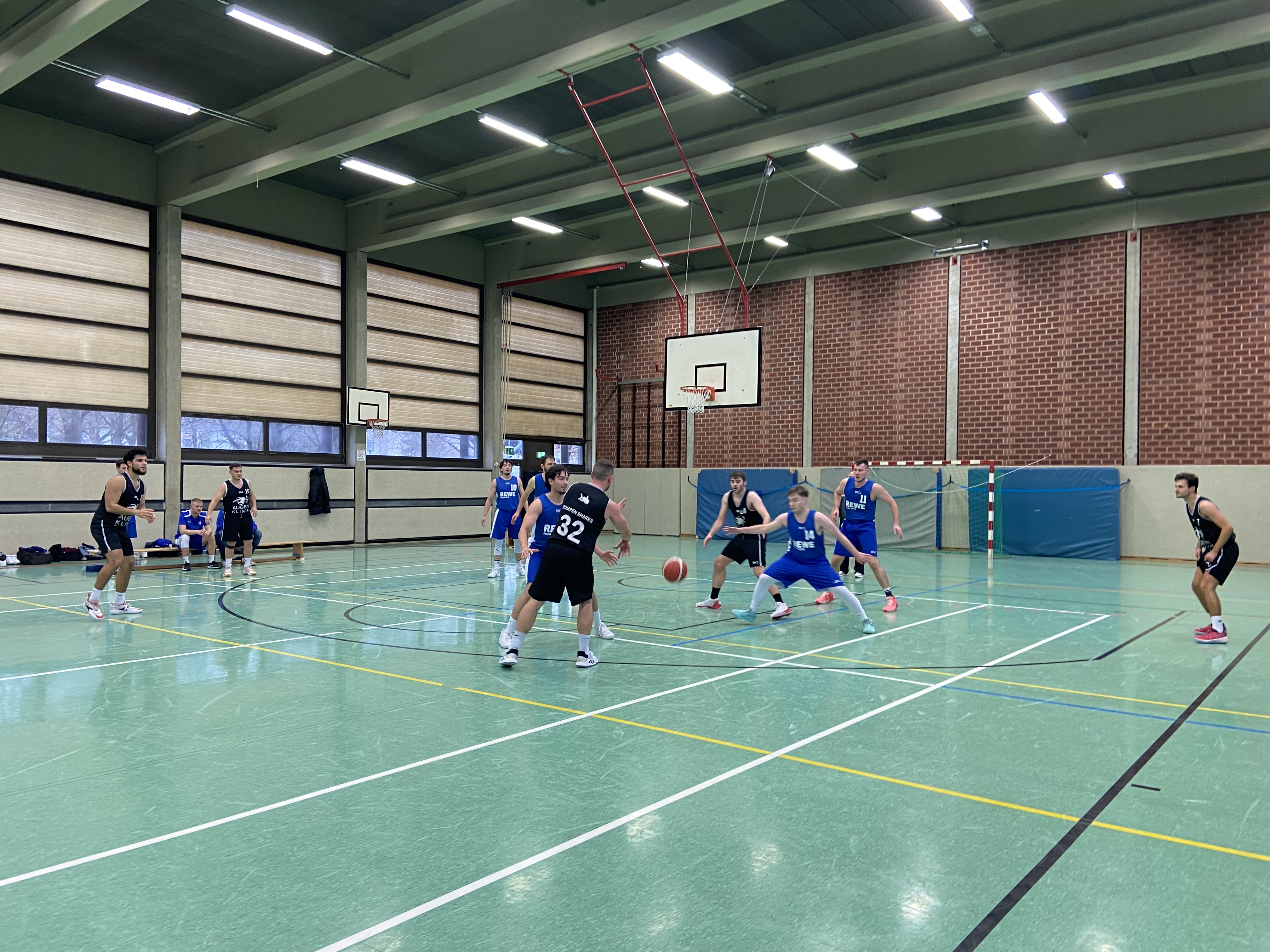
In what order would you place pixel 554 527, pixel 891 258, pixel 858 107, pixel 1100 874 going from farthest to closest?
pixel 891 258 < pixel 858 107 < pixel 554 527 < pixel 1100 874

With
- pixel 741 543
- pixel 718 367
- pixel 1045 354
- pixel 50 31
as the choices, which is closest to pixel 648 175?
pixel 718 367

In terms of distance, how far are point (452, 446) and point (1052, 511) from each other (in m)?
15.4

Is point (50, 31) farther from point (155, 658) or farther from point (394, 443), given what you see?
point (394, 443)

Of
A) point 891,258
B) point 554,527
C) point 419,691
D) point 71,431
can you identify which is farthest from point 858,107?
point 71,431

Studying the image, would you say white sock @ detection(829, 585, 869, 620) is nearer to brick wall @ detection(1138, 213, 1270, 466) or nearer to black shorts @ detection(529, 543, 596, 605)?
black shorts @ detection(529, 543, 596, 605)

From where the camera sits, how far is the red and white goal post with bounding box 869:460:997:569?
840 inches

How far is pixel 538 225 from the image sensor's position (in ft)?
74.0

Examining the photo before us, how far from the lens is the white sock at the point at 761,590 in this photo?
1015cm

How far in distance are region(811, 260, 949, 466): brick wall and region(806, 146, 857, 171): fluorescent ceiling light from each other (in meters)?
5.99

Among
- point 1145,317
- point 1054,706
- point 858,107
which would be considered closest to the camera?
point 1054,706

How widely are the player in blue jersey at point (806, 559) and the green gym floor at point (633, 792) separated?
2.62 feet

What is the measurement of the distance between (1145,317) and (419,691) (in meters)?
19.0

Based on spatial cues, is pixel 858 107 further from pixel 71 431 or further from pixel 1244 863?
pixel 71 431

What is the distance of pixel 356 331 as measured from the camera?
22469 mm
